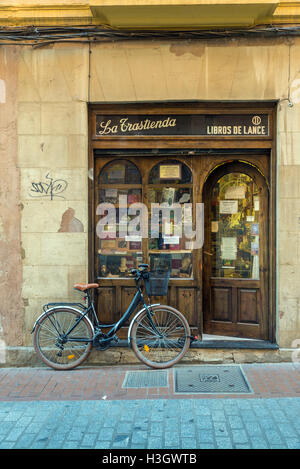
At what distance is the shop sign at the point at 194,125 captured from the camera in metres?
6.05

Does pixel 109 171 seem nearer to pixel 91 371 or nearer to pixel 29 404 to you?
pixel 91 371

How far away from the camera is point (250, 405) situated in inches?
176

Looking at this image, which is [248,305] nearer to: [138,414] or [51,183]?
[138,414]

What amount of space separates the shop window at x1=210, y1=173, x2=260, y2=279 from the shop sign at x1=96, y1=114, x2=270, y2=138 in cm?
71

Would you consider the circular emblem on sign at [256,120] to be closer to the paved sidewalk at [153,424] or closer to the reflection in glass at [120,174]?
the reflection in glass at [120,174]

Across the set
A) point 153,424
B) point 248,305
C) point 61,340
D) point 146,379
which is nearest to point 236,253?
point 248,305

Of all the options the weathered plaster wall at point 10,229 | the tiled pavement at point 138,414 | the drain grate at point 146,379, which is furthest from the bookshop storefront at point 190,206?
the tiled pavement at point 138,414

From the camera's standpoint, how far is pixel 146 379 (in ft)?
17.4

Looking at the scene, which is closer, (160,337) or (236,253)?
(160,337)

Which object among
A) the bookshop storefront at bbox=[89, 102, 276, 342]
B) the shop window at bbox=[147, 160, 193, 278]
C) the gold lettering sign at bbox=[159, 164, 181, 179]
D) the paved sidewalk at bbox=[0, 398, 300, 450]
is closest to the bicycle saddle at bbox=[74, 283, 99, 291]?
the bookshop storefront at bbox=[89, 102, 276, 342]

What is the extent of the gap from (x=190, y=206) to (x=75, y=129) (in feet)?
6.62

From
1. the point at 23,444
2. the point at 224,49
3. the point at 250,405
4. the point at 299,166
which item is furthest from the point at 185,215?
the point at 23,444
